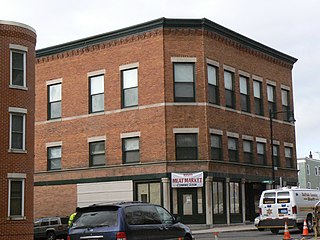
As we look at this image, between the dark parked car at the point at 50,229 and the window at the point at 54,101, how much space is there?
10.1 metres

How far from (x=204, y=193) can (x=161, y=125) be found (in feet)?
15.5

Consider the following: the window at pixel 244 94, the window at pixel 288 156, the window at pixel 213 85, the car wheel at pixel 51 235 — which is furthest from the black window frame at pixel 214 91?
the car wheel at pixel 51 235

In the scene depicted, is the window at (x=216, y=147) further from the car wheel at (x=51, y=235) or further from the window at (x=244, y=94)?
the car wheel at (x=51, y=235)

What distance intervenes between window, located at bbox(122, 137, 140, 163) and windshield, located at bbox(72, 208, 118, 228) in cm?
2082

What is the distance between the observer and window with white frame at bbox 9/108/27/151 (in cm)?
2919

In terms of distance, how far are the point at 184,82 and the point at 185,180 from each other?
19.4 ft

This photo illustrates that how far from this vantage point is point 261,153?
134 ft

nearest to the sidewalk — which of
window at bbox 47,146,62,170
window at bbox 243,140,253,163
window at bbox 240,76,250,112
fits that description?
window at bbox 243,140,253,163

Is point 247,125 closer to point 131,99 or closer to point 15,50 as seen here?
point 131,99

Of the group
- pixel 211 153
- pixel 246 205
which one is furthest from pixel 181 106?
pixel 246 205

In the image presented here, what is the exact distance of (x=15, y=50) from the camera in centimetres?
2967

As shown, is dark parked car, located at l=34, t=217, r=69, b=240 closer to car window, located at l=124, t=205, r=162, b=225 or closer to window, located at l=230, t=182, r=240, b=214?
window, located at l=230, t=182, r=240, b=214

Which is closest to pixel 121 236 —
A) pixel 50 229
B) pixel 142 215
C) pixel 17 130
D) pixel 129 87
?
pixel 142 215

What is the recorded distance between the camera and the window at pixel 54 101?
40469 millimetres
